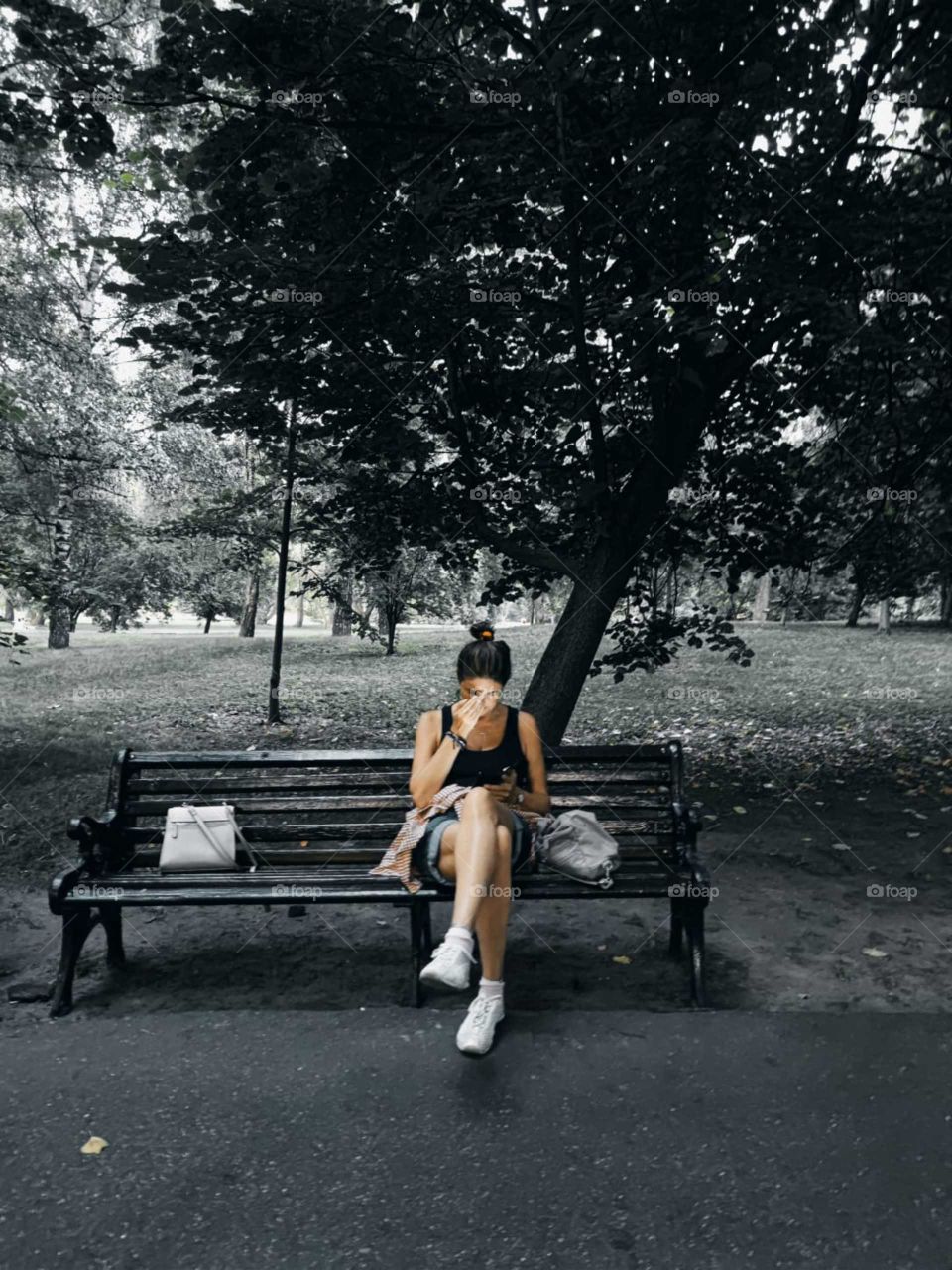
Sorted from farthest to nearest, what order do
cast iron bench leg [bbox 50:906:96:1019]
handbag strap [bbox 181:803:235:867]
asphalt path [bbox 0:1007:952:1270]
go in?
handbag strap [bbox 181:803:235:867], cast iron bench leg [bbox 50:906:96:1019], asphalt path [bbox 0:1007:952:1270]

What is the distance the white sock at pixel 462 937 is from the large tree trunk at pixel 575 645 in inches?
134

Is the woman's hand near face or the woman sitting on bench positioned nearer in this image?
the woman sitting on bench

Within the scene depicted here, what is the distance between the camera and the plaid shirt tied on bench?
11.7ft

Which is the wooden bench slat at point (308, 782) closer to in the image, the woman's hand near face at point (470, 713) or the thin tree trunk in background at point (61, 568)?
the woman's hand near face at point (470, 713)

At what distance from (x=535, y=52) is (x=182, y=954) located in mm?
4949

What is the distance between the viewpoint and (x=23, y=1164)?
2.44 meters

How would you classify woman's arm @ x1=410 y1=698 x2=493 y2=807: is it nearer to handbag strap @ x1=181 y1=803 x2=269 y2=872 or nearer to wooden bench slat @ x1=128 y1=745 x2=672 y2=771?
wooden bench slat @ x1=128 y1=745 x2=672 y2=771

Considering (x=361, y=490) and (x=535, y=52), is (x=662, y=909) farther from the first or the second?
(x=535, y=52)

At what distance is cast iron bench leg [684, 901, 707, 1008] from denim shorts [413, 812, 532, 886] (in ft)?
2.16

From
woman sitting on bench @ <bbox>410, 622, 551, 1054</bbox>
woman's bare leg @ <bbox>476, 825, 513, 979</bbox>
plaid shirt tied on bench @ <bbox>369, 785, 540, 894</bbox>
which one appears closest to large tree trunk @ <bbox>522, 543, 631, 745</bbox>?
woman sitting on bench @ <bbox>410, 622, 551, 1054</bbox>

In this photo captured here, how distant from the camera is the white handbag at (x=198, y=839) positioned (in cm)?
388

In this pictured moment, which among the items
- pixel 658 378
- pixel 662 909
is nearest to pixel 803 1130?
pixel 662 909

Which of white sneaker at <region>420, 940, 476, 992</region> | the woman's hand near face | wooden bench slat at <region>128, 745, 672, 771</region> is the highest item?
the woman's hand near face

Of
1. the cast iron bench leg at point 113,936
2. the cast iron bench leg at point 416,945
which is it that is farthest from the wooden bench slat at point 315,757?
the cast iron bench leg at point 416,945
